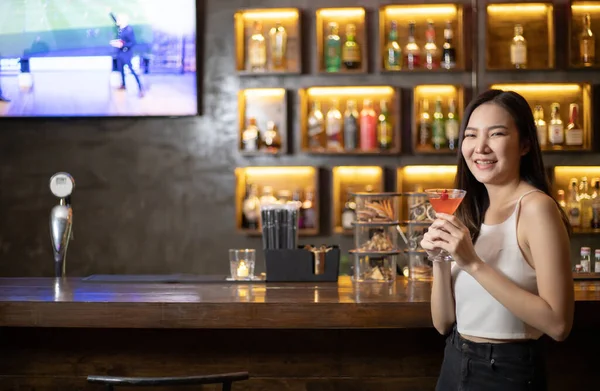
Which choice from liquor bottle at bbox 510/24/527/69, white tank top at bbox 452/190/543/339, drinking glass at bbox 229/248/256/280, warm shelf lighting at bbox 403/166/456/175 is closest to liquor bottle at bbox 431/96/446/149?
warm shelf lighting at bbox 403/166/456/175

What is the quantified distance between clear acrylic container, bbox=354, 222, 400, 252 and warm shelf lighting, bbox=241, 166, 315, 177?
172cm

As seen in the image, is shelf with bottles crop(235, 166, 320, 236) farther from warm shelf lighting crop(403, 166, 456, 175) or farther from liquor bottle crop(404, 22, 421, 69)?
liquor bottle crop(404, 22, 421, 69)

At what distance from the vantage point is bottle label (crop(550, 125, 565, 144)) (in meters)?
4.38

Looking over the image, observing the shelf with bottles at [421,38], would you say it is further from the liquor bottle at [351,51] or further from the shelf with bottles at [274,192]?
the shelf with bottles at [274,192]

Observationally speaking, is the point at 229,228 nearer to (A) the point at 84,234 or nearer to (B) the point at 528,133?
(A) the point at 84,234

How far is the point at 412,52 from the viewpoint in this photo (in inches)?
175

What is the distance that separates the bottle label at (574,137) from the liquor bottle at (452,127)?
0.60 metres

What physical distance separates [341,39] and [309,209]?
98 cm

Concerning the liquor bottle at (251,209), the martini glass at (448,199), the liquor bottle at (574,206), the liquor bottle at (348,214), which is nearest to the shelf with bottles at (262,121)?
the liquor bottle at (251,209)

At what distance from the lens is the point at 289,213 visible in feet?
9.63

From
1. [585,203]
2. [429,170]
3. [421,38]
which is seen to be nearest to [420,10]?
[421,38]

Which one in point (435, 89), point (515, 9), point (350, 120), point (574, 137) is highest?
point (515, 9)

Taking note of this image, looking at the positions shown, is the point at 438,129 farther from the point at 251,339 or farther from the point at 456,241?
the point at 456,241

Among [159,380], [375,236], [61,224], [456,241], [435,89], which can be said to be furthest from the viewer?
[435,89]
